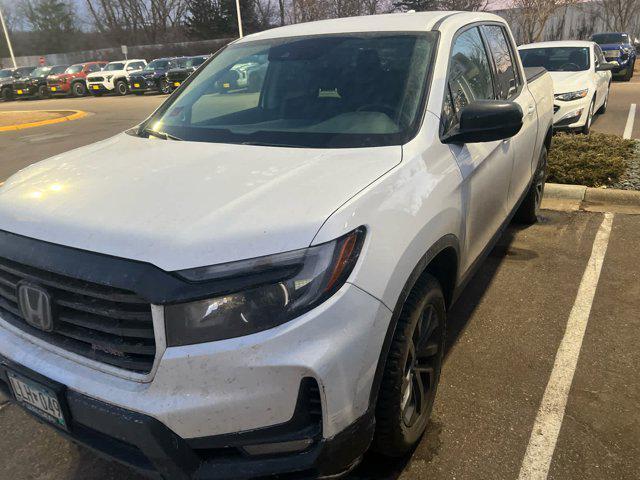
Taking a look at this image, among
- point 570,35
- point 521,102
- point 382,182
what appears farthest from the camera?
point 570,35

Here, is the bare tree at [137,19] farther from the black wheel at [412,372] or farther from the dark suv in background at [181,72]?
the black wheel at [412,372]

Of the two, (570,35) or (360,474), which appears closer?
(360,474)

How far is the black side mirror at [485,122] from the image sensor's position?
2.43 metres

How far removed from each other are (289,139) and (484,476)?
173 cm

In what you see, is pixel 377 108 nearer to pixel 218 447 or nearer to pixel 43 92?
pixel 218 447

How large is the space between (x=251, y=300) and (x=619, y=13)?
41.4m

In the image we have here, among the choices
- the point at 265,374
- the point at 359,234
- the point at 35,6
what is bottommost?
the point at 265,374

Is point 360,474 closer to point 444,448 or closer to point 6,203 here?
point 444,448

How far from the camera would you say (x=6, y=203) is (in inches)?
82.1

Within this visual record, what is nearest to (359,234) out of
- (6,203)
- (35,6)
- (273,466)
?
(273,466)

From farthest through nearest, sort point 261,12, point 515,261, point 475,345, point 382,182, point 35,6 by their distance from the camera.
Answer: point 35,6, point 261,12, point 515,261, point 475,345, point 382,182

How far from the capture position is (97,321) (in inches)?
68.9

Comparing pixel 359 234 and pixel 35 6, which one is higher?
pixel 35 6

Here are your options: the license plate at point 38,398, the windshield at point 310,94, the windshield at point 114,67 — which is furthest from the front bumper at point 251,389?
the windshield at point 114,67
